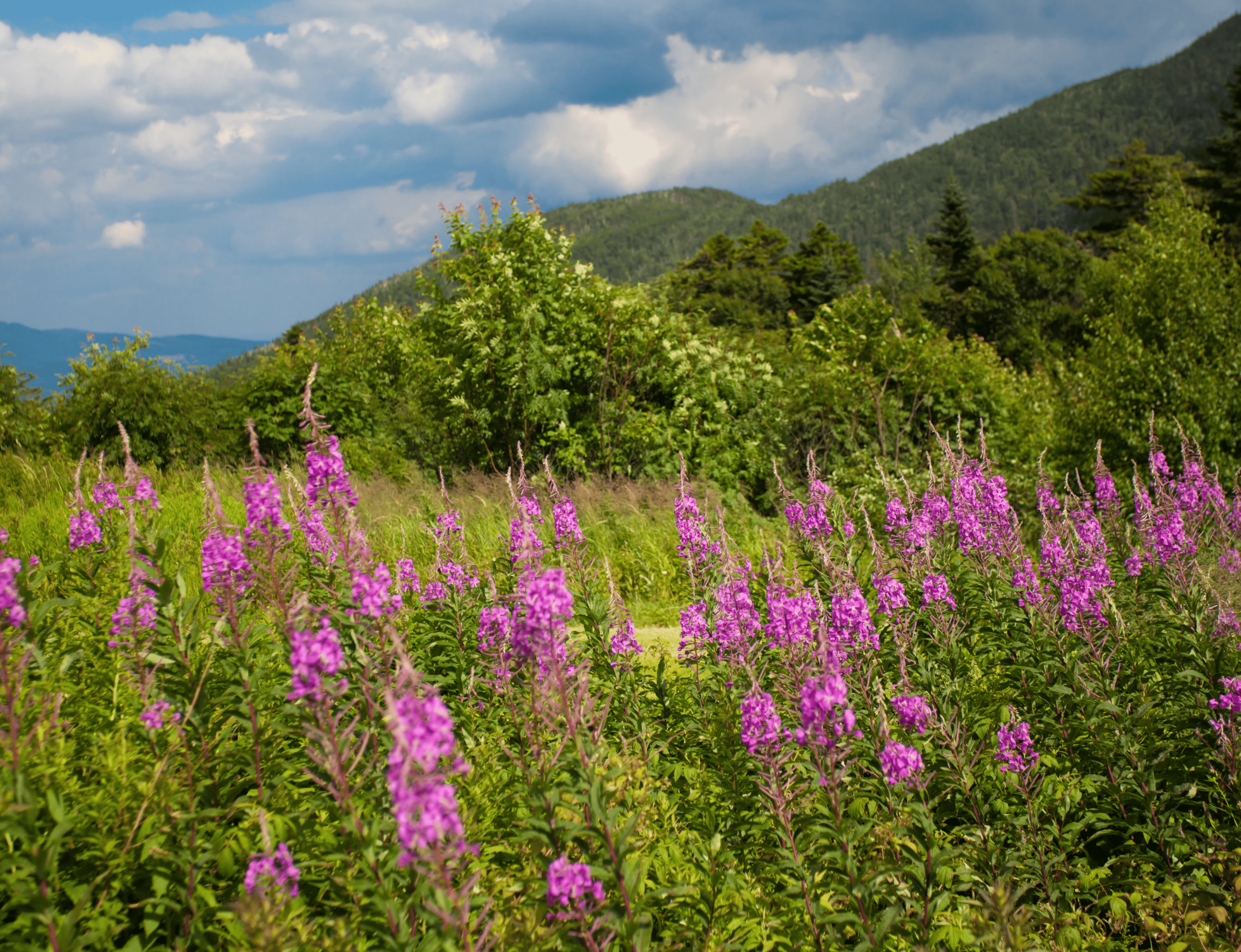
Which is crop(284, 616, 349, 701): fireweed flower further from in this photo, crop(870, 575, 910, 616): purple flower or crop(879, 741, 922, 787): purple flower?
crop(870, 575, 910, 616): purple flower

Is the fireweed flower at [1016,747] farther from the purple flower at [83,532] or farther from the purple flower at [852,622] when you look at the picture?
the purple flower at [83,532]

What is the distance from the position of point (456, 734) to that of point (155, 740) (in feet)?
4.97

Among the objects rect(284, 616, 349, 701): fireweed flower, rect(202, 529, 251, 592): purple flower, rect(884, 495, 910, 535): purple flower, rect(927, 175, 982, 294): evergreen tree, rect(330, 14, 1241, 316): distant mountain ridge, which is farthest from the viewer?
rect(330, 14, 1241, 316): distant mountain ridge

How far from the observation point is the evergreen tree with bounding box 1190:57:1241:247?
35719mm

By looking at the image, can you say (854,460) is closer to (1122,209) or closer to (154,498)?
(154,498)

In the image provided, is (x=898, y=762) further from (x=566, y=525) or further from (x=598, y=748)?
(x=566, y=525)

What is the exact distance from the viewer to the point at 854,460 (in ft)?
37.6

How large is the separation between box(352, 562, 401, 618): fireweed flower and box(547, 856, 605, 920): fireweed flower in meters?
0.99

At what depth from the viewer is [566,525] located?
4.42m

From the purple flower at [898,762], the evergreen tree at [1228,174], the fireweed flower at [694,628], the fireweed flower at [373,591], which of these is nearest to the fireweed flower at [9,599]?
the fireweed flower at [373,591]

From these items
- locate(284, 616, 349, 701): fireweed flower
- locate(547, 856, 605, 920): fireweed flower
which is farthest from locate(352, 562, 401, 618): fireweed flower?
locate(547, 856, 605, 920): fireweed flower

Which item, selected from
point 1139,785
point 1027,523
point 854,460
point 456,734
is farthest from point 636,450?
point 1139,785

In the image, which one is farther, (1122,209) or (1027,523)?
(1122,209)

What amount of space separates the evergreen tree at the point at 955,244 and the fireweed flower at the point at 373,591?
56.8 metres
